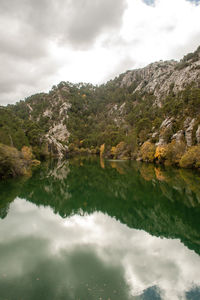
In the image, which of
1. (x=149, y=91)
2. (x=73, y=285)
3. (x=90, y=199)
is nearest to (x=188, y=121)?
(x=90, y=199)

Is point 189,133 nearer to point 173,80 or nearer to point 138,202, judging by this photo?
point 138,202

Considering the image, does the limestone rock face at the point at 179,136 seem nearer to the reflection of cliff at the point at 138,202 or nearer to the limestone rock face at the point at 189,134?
the limestone rock face at the point at 189,134

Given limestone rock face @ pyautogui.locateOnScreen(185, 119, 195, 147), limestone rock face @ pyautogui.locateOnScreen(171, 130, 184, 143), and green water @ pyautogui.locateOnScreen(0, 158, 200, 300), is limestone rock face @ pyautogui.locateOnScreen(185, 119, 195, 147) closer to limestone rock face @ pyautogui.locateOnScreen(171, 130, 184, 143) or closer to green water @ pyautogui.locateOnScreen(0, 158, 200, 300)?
limestone rock face @ pyautogui.locateOnScreen(171, 130, 184, 143)

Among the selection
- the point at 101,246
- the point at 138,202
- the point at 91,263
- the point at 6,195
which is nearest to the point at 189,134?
the point at 138,202

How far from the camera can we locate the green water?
9594 mm

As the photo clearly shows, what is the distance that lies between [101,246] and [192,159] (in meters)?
44.1

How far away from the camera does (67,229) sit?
60.4 ft

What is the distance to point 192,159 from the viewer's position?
51406mm

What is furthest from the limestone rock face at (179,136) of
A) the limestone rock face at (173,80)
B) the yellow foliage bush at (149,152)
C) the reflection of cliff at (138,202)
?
the limestone rock face at (173,80)

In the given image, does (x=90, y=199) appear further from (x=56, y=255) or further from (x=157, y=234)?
(x=56, y=255)

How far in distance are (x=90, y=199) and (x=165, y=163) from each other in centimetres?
4470

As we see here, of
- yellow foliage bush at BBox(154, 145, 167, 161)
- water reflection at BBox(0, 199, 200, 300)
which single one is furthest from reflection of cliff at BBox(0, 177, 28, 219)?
yellow foliage bush at BBox(154, 145, 167, 161)

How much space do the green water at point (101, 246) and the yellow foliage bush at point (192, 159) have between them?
22711mm

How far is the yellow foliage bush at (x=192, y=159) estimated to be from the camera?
4984 centimetres
